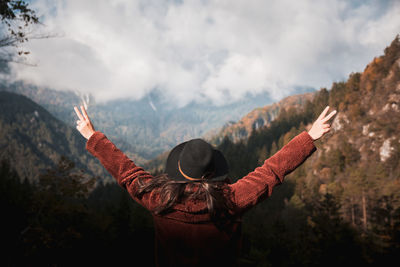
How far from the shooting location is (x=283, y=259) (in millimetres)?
24250

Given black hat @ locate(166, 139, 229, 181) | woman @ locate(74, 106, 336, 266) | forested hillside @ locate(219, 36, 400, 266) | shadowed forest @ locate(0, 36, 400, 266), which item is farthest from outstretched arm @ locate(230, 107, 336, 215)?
forested hillside @ locate(219, 36, 400, 266)

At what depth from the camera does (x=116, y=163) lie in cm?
198

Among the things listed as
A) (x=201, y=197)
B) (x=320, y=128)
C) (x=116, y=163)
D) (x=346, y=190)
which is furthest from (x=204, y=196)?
(x=346, y=190)

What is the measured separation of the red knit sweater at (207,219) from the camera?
5.31ft

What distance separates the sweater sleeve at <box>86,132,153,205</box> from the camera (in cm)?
194

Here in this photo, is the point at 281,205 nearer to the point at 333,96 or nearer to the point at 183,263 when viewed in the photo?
the point at 333,96

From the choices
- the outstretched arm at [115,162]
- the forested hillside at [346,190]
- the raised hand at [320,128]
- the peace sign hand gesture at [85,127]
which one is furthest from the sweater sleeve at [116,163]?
the forested hillside at [346,190]

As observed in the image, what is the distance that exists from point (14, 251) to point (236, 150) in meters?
75.7

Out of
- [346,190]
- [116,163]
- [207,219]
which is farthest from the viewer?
[346,190]

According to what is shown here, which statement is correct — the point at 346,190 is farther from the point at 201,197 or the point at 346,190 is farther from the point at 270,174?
the point at 201,197

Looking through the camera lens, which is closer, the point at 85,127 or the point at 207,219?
the point at 207,219

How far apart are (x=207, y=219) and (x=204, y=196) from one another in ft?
0.54

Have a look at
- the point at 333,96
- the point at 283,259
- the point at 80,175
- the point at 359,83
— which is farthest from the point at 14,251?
the point at 359,83

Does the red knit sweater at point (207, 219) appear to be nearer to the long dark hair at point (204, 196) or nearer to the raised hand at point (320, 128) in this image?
the long dark hair at point (204, 196)
